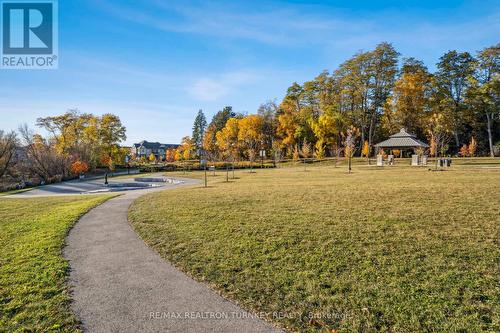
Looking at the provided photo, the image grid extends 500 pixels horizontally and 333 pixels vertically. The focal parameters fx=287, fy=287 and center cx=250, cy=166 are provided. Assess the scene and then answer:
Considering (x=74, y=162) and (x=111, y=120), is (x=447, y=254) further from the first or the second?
(x=111, y=120)

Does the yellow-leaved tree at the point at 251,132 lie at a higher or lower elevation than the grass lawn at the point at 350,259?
higher

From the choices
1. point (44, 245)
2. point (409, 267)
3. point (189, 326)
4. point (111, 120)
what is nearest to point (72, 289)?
point (189, 326)

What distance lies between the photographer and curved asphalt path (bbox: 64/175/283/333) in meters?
3.26

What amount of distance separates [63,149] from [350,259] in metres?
44.1

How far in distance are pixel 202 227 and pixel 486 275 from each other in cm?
557

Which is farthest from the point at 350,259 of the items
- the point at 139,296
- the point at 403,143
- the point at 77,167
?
the point at 77,167

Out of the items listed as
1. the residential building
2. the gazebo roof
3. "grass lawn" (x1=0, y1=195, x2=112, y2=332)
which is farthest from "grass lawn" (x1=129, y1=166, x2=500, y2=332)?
the residential building

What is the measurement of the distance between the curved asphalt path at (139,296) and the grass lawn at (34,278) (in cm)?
19

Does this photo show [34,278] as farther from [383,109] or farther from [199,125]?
[199,125]

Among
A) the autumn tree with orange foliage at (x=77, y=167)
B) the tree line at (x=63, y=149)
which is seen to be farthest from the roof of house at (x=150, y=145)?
the autumn tree with orange foliage at (x=77, y=167)

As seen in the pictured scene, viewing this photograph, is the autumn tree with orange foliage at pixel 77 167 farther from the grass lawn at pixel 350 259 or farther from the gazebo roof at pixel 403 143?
the gazebo roof at pixel 403 143

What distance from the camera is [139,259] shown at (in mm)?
5352

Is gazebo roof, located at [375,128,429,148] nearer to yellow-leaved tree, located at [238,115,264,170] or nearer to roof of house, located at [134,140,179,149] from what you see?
yellow-leaved tree, located at [238,115,264,170]

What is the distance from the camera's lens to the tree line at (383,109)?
38.6 meters
